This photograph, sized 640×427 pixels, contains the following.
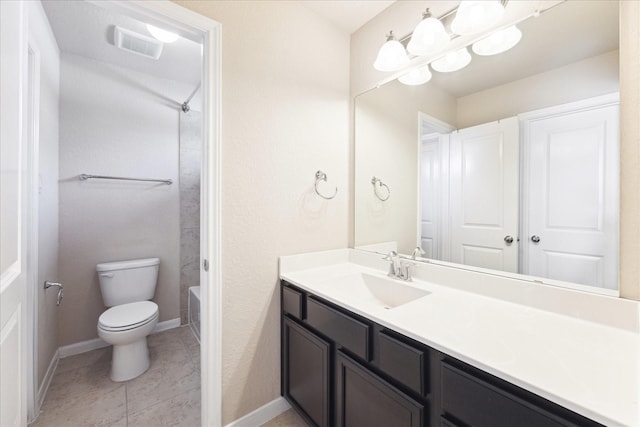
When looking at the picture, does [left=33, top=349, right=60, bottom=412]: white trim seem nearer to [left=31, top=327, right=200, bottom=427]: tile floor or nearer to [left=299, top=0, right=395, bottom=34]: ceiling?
[left=31, top=327, right=200, bottom=427]: tile floor

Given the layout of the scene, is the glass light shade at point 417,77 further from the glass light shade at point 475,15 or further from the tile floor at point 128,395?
the tile floor at point 128,395

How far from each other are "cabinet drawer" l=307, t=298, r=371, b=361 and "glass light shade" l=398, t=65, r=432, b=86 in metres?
1.32

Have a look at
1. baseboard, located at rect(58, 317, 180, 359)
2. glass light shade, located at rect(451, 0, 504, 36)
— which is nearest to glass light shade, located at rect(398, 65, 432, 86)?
glass light shade, located at rect(451, 0, 504, 36)

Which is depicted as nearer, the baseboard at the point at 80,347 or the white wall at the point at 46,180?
the white wall at the point at 46,180

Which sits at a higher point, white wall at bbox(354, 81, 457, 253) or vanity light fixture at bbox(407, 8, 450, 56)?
vanity light fixture at bbox(407, 8, 450, 56)

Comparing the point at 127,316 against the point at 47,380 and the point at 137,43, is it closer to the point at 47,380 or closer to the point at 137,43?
the point at 47,380

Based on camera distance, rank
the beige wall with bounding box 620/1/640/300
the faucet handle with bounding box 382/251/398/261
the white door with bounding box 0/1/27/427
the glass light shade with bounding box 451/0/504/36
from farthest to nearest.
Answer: the faucet handle with bounding box 382/251/398/261 < the glass light shade with bounding box 451/0/504/36 < the beige wall with bounding box 620/1/640/300 < the white door with bounding box 0/1/27/427

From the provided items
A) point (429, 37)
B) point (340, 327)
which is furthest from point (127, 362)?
point (429, 37)

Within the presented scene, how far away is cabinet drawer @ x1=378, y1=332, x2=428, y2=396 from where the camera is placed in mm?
828

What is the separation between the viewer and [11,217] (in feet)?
2.68

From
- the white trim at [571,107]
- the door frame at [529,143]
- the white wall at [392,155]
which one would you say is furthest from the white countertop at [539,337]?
the white trim at [571,107]

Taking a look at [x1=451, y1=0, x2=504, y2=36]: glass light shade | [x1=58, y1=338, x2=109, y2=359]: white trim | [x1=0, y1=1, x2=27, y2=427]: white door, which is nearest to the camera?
[x1=0, y1=1, x2=27, y2=427]: white door

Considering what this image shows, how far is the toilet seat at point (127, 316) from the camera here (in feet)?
5.81

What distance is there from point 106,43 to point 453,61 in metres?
2.44
